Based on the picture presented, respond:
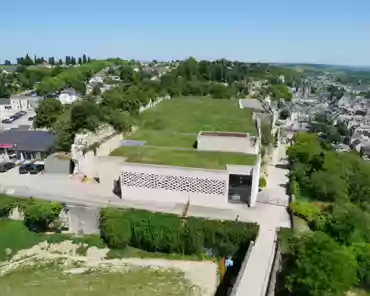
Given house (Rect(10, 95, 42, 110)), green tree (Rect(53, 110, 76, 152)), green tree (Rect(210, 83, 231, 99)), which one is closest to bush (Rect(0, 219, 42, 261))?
green tree (Rect(53, 110, 76, 152))

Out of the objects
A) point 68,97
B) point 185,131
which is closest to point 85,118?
point 185,131

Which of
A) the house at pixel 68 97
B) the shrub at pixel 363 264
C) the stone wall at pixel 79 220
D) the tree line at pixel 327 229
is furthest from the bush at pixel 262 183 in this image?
the house at pixel 68 97

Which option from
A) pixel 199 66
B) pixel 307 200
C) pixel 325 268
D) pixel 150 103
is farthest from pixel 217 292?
pixel 199 66

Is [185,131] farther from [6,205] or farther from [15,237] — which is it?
[15,237]

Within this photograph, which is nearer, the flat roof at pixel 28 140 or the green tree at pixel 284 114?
the flat roof at pixel 28 140

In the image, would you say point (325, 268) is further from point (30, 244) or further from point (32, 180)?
point (32, 180)

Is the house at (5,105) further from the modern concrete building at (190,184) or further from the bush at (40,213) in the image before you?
the modern concrete building at (190,184)
